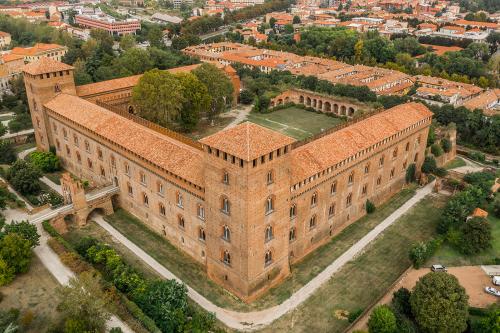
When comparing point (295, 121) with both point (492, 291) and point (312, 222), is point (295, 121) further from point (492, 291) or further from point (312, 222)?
point (492, 291)

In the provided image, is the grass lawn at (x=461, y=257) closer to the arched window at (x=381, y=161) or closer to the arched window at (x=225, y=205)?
the arched window at (x=381, y=161)

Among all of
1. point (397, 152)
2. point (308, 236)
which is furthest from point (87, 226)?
point (397, 152)

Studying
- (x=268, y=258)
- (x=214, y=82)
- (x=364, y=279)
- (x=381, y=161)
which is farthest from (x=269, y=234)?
(x=214, y=82)

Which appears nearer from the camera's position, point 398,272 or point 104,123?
point 398,272

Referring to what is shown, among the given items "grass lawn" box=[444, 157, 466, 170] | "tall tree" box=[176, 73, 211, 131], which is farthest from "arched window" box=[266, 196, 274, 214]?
"grass lawn" box=[444, 157, 466, 170]

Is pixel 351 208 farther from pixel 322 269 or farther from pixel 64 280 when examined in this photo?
pixel 64 280

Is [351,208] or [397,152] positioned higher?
[397,152]

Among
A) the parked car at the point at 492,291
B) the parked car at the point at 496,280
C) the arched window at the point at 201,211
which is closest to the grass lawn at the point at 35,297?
the arched window at the point at 201,211
